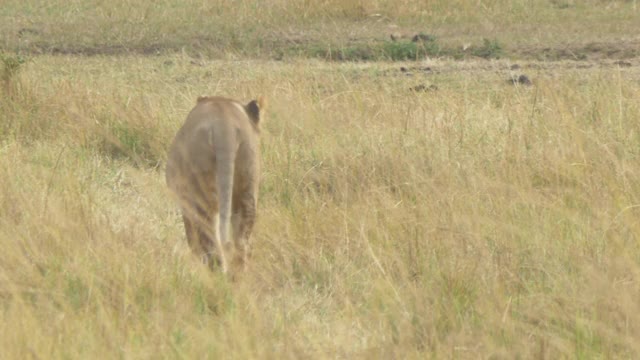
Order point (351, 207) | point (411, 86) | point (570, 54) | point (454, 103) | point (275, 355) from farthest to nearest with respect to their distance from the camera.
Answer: point (570, 54) < point (411, 86) < point (454, 103) < point (351, 207) < point (275, 355)

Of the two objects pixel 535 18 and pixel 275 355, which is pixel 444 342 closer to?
pixel 275 355

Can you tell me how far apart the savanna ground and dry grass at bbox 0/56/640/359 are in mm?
12

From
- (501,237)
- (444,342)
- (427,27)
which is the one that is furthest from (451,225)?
(427,27)

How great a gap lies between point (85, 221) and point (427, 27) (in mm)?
8198

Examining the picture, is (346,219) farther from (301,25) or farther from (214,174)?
(301,25)

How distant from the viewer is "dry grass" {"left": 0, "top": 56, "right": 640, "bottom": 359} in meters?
3.91

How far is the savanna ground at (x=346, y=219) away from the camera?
12.9ft

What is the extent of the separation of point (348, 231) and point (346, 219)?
0.27 feet

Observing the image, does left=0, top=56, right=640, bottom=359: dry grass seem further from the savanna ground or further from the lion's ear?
the lion's ear

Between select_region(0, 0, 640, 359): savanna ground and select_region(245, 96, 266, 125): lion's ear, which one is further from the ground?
select_region(245, 96, 266, 125): lion's ear

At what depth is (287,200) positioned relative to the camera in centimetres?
595

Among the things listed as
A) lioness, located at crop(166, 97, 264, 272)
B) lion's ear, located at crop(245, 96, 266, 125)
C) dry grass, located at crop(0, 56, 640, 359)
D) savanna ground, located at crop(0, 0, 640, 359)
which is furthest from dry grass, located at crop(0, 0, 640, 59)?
lioness, located at crop(166, 97, 264, 272)

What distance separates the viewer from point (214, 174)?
4.66 meters

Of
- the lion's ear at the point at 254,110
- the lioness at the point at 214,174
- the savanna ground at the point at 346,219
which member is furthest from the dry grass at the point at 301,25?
the lioness at the point at 214,174
